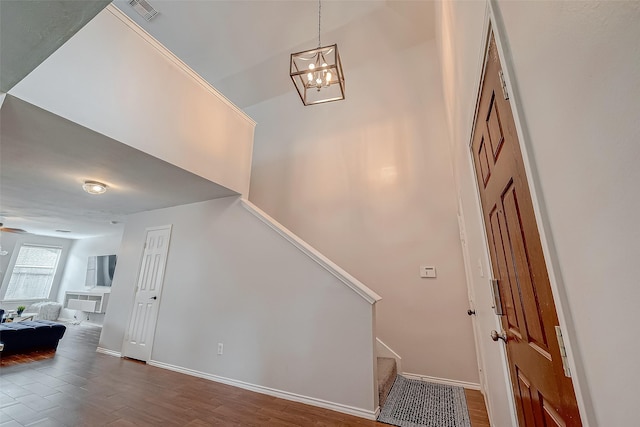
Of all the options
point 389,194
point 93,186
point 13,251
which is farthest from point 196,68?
point 13,251

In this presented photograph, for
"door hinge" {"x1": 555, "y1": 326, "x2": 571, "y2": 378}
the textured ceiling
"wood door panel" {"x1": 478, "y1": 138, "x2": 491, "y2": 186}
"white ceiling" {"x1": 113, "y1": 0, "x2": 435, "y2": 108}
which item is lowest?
"door hinge" {"x1": 555, "y1": 326, "x2": 571, "y2": 378}

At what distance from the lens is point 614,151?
418mm

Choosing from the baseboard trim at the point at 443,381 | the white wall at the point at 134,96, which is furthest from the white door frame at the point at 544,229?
the baseboard trim at the point at 443,381

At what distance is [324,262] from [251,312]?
116 cm

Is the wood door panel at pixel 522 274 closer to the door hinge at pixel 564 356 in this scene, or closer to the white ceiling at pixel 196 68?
the door hinge at pixel 564 356

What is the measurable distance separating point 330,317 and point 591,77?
8.41ft

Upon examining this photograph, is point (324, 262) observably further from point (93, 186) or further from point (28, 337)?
point (28, 337)

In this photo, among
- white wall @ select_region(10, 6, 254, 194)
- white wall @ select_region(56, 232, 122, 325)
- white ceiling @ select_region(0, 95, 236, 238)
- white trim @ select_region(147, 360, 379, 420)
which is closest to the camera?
white wall @ select_region(10, 6, 254, 194)

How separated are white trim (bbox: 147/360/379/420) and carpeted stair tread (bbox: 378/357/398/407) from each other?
0.28m

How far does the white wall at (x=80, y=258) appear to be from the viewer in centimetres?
739

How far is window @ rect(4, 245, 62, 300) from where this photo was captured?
7.22m

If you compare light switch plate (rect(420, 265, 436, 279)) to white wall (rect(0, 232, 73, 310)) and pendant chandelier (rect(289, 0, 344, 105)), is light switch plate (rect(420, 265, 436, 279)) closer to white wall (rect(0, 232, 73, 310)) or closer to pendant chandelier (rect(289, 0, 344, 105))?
pendant chandelier (rect(289, 0, 344, 105))

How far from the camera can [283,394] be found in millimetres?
2684

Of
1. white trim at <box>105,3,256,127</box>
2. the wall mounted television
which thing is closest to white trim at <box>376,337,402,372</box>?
white trim at <box>105,3,256,127</box>
